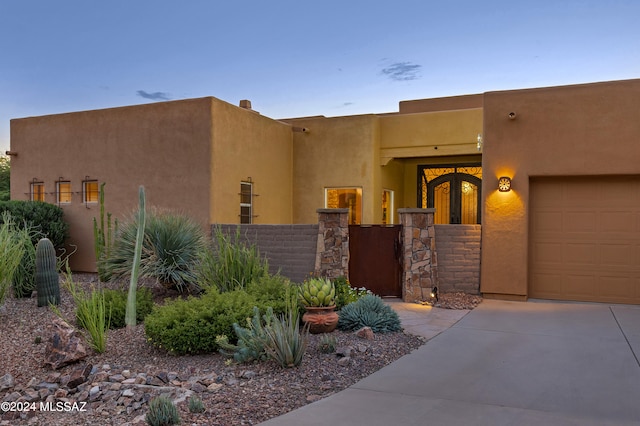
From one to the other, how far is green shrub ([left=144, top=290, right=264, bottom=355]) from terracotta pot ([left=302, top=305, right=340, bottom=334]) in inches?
31.2

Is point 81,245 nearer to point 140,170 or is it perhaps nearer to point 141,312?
point 140,170

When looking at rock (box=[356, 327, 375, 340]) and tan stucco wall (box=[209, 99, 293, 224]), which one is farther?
tan stucco wall (box=[209, 99, 293, 224])

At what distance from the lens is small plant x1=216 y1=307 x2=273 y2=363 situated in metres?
5.93

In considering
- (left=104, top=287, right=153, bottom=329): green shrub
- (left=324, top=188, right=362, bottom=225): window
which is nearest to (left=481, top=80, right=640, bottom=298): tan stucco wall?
(left=324, top=188, right=362, bottom=225): window

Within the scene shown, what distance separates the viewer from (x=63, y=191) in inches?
603

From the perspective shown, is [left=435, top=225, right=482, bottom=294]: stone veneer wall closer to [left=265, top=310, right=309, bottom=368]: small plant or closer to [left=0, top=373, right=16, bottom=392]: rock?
[left=265, top=310, right=309, bottom=368]: small plant

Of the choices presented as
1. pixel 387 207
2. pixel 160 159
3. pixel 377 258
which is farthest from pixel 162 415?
pixel 387 207

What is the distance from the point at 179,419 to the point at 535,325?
19.4ft

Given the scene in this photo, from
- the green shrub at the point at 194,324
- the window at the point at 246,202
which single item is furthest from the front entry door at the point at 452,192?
the green shrub at the point at 194,324

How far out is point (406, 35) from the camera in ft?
45.1

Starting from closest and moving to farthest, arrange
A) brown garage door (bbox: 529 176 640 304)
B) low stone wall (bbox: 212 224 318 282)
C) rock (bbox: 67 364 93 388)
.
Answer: rock (bbox: 67 364 93 388)
brown garage door (bbox: 529 176 640 304)
low stone wall (bbox: 212 224 318 282)

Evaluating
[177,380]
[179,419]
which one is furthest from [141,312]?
[179,419]

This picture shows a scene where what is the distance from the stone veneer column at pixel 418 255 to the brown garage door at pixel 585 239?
6.72ft

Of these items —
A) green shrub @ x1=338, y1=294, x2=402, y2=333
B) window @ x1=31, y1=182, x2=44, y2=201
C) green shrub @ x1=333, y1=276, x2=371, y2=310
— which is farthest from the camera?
window @ x1=31, y1=182, x2=44, y2=201
